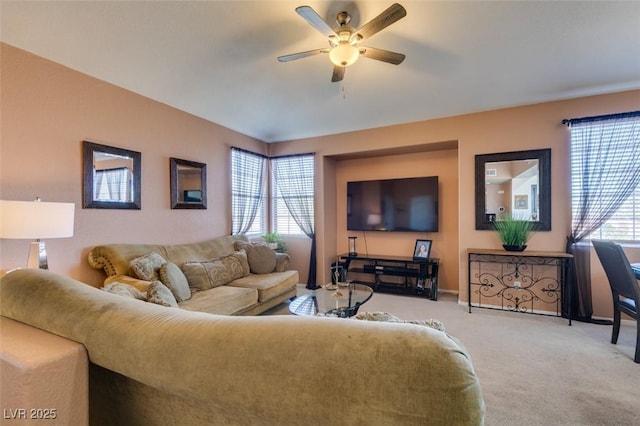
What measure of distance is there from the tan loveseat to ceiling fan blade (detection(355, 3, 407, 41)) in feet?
7.99

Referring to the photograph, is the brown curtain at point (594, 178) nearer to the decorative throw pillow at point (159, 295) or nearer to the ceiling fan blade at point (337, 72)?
the ceiling fan blade at point (337, 72)

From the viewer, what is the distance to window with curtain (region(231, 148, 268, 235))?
15.5 feet

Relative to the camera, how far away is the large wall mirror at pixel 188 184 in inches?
146

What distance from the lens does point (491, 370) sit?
2359mm

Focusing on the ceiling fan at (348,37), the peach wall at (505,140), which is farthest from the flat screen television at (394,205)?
the ceiling fan at (348,37)

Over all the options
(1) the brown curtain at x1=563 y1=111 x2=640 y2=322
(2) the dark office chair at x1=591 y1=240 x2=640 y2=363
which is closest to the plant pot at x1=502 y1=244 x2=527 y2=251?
(1) the brown curtain at x1=563 y1=111 x2=640 y2=322

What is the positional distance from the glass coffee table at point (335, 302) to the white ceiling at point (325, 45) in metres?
2.40

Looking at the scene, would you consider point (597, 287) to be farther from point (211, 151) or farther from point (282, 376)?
point (211, 151)

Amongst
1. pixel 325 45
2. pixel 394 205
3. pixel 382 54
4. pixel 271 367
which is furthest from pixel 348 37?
pixel 394 205

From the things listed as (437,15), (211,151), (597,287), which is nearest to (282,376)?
(437,15)

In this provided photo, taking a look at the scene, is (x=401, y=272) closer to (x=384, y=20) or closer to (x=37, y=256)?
(x=384, y=20)

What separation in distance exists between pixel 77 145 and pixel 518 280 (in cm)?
543

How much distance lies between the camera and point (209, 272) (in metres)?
3.29

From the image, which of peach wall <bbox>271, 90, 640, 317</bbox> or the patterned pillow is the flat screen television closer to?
peach wall <bbox>271, 90, 640, 317</bbox>
